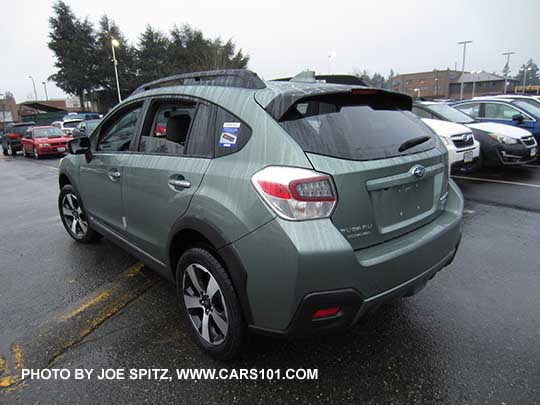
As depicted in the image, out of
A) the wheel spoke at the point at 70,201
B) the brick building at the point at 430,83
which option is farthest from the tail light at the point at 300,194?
the brick building at the point at 430,83

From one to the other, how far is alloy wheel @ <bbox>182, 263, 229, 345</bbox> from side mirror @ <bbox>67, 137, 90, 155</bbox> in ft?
6.77

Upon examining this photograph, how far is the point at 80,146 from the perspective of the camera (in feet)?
12.1

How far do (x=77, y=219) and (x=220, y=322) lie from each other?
3008mm

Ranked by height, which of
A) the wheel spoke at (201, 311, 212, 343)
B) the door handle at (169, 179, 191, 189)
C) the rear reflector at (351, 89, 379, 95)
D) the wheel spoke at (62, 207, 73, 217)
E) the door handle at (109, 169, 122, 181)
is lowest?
the wheel spoke at (201, 311, 212, 343)

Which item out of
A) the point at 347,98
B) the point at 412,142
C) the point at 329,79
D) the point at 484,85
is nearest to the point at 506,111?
the point at 329,79

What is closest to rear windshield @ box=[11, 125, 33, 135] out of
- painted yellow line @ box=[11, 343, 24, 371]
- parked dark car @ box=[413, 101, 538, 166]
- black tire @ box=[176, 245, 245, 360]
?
parked dark car @ box=[413, 101, 538, 166]

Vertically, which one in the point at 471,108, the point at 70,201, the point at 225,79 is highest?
the point at 225,79

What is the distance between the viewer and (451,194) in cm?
272

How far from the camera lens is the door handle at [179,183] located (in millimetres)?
2332

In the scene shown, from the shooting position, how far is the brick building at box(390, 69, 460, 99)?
290ft

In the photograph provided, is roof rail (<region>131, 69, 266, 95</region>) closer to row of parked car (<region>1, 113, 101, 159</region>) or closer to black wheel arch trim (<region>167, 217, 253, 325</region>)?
black wheel arch trim (<region>167, 217, 253, 325</region>)

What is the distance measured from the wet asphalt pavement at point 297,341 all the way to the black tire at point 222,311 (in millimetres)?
116

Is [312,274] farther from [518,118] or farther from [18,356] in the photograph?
[518,118]

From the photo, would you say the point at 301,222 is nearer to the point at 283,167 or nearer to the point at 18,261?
the point at 283,167
